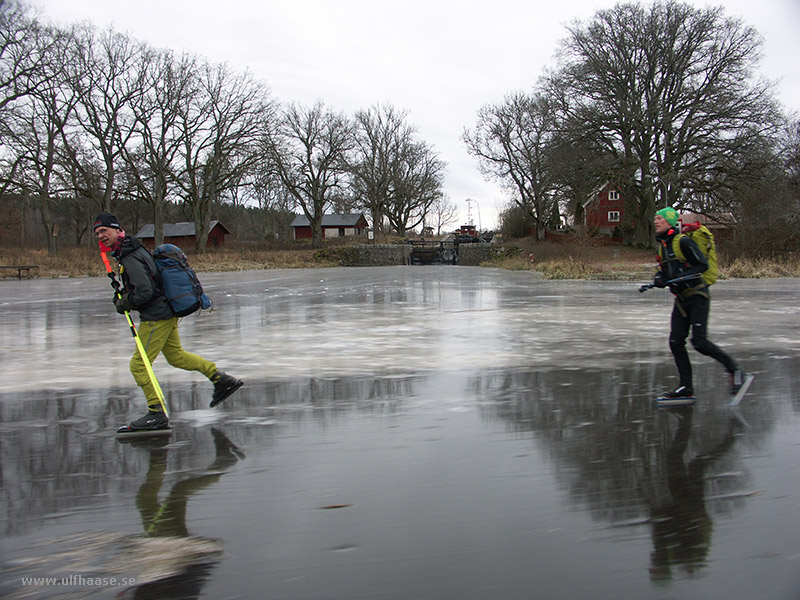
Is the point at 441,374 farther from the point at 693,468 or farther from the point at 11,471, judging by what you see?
the point at 11,471

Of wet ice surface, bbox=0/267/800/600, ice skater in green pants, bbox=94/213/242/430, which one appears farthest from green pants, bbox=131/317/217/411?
wet ice surface, bbox=0/267/800/600

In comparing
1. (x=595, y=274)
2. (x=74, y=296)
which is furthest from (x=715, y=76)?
(x=74, y=296)

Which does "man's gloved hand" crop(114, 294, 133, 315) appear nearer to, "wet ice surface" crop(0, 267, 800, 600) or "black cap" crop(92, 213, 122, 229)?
"black cap" crop(92, 213, 122, 229)

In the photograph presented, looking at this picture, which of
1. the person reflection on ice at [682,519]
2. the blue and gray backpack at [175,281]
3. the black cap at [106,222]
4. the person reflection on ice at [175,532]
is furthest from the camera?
the blue and gray backpack at [175,281]

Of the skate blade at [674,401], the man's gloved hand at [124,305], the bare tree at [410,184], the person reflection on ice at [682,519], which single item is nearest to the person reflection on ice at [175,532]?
the man's gloved hand at [124,305]

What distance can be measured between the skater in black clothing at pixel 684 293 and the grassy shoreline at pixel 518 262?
2185cm

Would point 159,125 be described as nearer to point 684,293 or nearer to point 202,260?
point 202,260

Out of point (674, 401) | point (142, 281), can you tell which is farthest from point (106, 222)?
point (674, 401)

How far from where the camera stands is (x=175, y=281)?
5.27m

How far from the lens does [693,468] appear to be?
4.11 metres

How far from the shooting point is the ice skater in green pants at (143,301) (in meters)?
5.03

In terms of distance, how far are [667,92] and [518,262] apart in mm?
14957

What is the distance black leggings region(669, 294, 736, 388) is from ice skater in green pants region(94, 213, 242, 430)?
14.8 feet

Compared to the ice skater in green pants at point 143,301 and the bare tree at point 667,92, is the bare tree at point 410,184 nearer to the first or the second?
the bare tree at point 667,92
